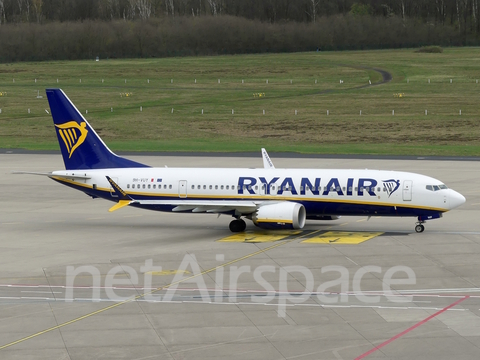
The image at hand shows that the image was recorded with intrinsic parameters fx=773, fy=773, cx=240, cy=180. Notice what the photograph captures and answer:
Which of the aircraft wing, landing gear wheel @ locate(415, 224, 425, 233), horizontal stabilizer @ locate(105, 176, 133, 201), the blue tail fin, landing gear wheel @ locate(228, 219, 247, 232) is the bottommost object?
landing gear wheel @ locate(415, 224, 425, 233)

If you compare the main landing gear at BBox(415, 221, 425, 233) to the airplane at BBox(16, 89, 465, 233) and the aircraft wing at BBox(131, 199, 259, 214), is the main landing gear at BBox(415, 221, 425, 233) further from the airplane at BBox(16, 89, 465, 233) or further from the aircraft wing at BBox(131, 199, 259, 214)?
the aircraft wing at BBox(131, 199, 259, 214)

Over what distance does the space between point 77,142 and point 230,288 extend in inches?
855

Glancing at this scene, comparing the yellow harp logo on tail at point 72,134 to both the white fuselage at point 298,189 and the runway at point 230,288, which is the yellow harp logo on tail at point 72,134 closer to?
the white fuselage at point 298,189

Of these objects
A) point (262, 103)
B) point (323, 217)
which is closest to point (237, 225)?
point (323, 217)

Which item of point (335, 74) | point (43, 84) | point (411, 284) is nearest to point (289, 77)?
point (335, 74)

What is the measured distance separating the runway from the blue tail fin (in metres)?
4.18

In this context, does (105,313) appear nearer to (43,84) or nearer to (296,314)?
(296,314)

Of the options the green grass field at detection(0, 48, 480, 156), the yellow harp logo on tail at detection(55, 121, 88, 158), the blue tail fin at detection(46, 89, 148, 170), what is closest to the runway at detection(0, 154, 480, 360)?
the blue tail fin at detection(46, 89, 148, 170)

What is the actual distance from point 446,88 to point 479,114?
1166 inches

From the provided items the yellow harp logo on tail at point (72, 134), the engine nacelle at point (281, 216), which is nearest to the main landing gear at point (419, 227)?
the engine nacelle at point (281, 216)

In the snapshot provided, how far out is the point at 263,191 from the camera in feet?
157

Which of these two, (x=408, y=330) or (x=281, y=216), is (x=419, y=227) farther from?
(x=408, y=330)

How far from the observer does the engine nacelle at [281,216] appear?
45656 millimetres

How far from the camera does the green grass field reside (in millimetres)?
103188
